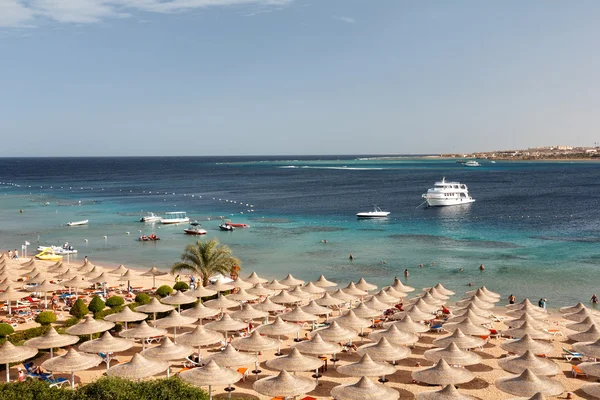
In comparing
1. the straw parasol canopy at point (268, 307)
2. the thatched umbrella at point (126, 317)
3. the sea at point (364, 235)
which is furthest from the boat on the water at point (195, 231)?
the thatched umbrella at point (126, 317)

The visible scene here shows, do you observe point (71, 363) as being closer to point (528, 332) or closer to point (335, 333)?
point (335, 333)

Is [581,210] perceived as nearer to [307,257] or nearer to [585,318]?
[307,257]

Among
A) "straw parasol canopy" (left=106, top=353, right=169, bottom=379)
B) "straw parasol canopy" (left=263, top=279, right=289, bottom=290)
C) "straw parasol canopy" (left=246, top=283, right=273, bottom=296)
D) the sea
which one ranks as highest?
"straw parasol canopy" (left=106, top=353, right=169, bottom=379)

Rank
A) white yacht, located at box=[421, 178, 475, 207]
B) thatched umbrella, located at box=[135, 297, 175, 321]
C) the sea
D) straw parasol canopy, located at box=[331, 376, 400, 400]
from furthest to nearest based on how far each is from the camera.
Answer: white yacht, located at box=[421, 178, 475, 207] < the sea < thatched umbrella, located at box=[135, 297, 175, 321] < straw parasol canopy, located at box=[331, 376, 400, 400]

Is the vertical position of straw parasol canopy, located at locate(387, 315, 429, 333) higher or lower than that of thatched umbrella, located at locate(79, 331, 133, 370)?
lower

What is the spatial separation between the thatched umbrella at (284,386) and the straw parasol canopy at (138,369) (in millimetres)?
3847

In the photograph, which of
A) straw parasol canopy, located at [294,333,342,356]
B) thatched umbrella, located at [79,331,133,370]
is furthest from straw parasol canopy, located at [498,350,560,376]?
thatched umbrella, located at [79,331,133,370]

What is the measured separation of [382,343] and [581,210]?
7360 cm

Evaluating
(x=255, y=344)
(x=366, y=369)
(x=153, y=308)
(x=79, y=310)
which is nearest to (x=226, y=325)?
(x=255, y=344)

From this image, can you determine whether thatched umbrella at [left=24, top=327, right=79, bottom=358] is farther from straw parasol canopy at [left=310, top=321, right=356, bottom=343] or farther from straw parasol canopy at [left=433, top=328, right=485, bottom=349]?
straw parasol canopy at [left=433, top=328, right=485, bottom=349]

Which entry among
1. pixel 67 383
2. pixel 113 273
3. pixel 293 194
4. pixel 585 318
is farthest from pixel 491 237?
pixel 293 194

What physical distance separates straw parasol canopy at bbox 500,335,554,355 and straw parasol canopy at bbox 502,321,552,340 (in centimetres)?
173

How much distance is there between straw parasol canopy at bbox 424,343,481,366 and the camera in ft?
67.3

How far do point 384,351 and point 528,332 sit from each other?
752cm
